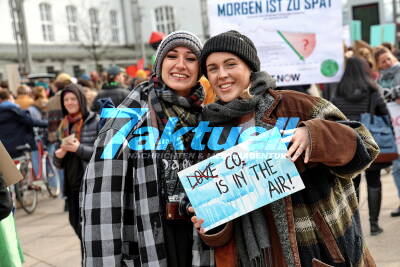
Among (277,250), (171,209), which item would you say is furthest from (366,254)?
(171,209)

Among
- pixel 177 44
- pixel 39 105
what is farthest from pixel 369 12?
pixel 177 44

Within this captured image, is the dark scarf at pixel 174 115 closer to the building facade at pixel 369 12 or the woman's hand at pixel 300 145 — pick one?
the woman's hand at pixel 300 145

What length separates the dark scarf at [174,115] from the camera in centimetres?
237

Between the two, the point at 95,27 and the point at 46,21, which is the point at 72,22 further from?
the point at 46,21

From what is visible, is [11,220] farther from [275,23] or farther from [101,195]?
[275,23]

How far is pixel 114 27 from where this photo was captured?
39.0 m

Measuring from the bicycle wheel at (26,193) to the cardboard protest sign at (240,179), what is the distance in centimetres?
638

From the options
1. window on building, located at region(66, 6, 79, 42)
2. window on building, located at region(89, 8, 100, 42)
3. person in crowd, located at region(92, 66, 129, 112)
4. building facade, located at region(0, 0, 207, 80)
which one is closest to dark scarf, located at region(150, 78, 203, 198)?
person in crowd, located at region(92, 66, 129, 112)

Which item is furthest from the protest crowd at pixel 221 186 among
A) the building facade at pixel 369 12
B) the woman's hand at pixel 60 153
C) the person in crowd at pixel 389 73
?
the building facade at pixel 369 12

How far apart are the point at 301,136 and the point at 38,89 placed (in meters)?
8.28

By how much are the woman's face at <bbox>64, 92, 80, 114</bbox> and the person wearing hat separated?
2.50 meters

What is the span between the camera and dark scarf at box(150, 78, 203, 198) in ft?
7.79

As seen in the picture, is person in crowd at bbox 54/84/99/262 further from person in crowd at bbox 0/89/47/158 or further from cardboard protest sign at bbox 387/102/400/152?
person in crowd at bbox 0/89/47/158

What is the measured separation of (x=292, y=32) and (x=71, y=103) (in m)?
2.14
